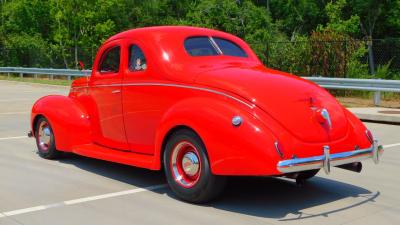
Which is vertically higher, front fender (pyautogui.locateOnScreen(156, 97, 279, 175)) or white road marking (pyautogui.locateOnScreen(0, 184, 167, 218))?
front fender (pyautogui.locateOnScreen(156, 97, 279, 175))

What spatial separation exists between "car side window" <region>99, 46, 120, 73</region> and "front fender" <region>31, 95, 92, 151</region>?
2.19 feet

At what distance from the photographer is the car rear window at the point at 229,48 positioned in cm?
690

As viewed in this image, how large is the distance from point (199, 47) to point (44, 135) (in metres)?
2.96

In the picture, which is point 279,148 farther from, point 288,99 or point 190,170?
point 190,170

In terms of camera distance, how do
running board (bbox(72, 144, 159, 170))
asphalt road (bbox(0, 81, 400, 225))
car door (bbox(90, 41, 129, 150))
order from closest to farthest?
1. asphalt road (bbox(0, 81, 400, 225))
2. running board (bbox(72, 144, 159, 170))
3. car door (bbox(90, 41, 129, 150))

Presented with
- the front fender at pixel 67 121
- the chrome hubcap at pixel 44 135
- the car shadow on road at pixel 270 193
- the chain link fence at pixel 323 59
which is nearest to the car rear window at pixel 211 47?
the car shadow on road at pixel 270 193

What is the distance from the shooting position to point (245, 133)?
5.17 meters

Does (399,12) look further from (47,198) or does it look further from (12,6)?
(47,198)

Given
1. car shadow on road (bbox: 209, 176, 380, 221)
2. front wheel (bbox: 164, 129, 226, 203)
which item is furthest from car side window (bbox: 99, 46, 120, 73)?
car shadow on road (bbox: 209, 176, 380, 221)

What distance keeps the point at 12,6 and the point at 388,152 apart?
179 ft

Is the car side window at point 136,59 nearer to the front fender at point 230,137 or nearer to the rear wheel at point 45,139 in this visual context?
the front fender at point 230,137

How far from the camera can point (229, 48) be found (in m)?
7.01

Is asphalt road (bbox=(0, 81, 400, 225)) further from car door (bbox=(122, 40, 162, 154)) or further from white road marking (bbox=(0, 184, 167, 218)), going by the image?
car door (bbox=(122, 40, 162, 154))

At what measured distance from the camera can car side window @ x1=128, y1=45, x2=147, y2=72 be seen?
261 inches
